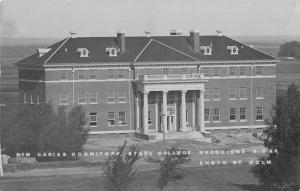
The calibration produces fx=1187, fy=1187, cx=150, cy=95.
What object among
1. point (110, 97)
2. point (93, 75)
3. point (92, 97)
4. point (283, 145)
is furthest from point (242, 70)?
point (283, 145)

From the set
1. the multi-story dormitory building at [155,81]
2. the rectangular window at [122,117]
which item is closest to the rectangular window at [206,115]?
the multi-story dormitory building at [155,81]

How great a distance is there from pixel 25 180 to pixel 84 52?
1735 centimetres

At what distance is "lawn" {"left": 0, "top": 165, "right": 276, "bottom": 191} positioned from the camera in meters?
41.8

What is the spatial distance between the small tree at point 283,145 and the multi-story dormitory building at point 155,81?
17912 millimetres

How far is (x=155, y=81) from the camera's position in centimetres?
6069

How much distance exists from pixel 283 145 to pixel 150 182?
16.5ft

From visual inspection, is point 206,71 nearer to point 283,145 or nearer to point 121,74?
point 121,74

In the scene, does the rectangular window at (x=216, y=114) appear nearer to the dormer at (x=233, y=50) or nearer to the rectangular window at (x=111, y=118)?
the dormer at (x=233, y=50)

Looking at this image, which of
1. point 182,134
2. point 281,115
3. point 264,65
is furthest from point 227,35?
point 281,115

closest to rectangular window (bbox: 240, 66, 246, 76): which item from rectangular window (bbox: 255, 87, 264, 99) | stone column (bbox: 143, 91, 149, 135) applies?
rectangular window (bbox: 255, 87, 264, 99)

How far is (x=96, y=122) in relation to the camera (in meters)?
59.9

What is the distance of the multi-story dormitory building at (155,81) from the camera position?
2354 inches

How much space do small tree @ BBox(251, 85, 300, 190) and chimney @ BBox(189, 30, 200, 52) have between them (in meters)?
19.3

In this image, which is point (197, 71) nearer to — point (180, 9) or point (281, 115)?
point (180, 9)
